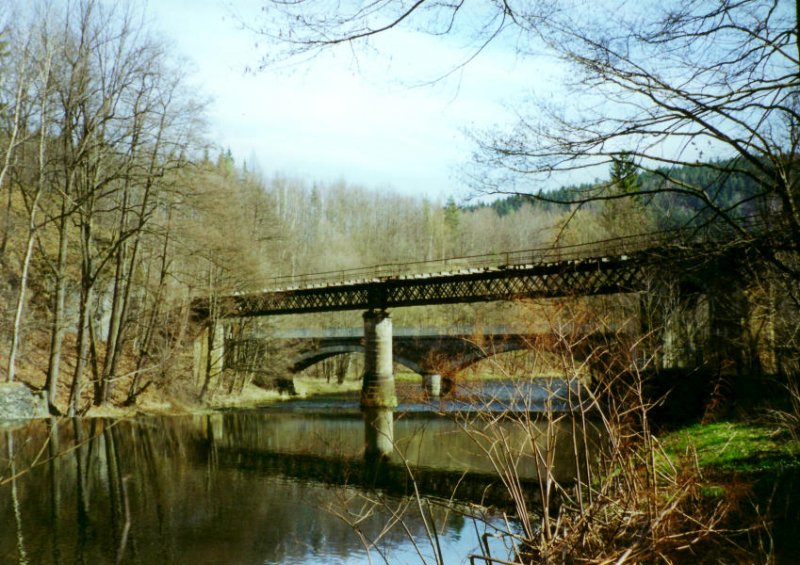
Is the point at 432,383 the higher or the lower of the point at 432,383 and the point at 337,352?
the lower

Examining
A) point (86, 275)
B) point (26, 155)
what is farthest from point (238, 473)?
point (26, 155)

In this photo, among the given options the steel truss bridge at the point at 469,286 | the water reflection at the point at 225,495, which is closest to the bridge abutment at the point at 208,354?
the steel truss bridge at the point at 469,286

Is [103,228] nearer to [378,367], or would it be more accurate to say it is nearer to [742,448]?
[378,367]

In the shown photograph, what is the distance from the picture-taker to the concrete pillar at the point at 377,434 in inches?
768

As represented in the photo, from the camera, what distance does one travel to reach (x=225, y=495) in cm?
1386

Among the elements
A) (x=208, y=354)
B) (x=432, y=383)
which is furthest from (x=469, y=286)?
(x=208, y=354)

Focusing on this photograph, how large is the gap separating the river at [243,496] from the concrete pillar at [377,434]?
0.34m

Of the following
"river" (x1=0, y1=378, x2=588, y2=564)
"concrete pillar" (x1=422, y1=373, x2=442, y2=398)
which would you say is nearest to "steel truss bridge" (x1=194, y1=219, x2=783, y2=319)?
"concrete pillar" (x1=422, y1=373, x2=442, y2=398)

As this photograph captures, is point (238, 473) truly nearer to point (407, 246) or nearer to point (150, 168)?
point (150, 168)

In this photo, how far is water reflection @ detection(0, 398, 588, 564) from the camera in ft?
33.4

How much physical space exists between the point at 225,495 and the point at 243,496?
362 mm

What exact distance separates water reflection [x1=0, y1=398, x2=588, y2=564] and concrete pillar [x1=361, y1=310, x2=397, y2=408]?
9.64 m

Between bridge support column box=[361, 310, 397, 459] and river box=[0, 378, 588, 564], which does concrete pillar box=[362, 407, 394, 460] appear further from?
bridge support column box=[361, 310, 397, 459]

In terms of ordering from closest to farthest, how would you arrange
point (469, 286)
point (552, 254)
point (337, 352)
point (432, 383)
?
point (552, 254)
point (469, 286)
point (337, 352)
point (432, 383)
